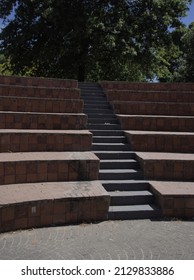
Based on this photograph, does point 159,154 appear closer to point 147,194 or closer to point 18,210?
point 147,194

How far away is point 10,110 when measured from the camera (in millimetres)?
7844

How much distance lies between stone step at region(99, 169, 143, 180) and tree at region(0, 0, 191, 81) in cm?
1084

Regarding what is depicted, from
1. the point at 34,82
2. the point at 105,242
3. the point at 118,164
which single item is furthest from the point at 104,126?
the point at 105,242

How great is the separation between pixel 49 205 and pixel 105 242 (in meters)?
0.95

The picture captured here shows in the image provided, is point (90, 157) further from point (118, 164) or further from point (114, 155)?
point (114, 155)

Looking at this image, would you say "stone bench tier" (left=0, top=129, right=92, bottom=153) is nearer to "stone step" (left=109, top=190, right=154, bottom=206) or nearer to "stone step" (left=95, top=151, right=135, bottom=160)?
"stone step" (left=95, top=151, right=135, bottom=160)

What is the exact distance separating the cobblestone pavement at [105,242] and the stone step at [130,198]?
18.0 inches

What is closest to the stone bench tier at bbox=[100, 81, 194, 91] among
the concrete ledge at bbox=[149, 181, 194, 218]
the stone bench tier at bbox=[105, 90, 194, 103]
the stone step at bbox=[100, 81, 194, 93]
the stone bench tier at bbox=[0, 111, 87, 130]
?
Answer: the stone step at bbox=[100, 81, 194, 93]

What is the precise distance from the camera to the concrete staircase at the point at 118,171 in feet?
17.9

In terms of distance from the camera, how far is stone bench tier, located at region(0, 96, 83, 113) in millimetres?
7801

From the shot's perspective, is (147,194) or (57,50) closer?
(147,194)

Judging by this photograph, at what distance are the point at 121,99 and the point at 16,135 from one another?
3920mm

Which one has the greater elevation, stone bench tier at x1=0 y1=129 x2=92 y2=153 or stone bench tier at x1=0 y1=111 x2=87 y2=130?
stone bench tier at x1=0 y1=111 x2=87 y2=130

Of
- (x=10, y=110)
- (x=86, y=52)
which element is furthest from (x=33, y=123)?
(x=86, y=52)
